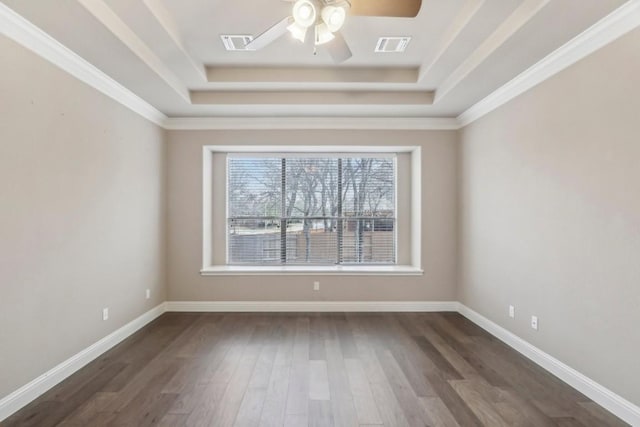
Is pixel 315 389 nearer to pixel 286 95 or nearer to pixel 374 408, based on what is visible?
pixel 374 408

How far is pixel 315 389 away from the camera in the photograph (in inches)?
102

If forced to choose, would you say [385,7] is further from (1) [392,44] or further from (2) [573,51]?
(2) [573,51]

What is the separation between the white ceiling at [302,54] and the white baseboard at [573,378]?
2.56 metres

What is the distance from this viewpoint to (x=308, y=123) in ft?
15.0

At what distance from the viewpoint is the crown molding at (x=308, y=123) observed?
4539 millimetres

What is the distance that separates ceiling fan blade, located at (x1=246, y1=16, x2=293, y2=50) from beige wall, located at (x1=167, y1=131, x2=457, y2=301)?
7.40ft

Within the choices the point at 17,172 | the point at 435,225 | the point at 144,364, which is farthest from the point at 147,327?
the point at 435,225

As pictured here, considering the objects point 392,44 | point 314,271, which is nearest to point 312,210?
point 314,271

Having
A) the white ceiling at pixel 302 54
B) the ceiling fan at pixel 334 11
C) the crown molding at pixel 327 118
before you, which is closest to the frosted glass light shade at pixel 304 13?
the ceiling fan at pixel 334 11

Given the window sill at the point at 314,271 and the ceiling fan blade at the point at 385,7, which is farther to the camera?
the window sill at the point at 314,271

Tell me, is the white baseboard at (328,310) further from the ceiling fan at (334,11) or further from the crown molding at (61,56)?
the ceiling fan at (334,11)

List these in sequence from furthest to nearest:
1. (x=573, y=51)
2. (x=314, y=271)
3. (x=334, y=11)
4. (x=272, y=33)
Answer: (x=314, y=271)
(x=573, y=51)
(x=272, y=33)
(x=334, y=11)

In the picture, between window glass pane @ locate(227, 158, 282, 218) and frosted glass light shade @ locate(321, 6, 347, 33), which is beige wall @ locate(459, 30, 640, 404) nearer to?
frosted glass light shade @ locate(321, 6, 347, 33)

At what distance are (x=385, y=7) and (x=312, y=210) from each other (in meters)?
3.35
